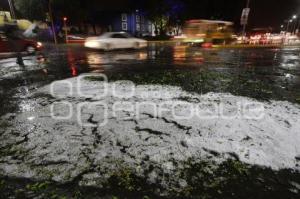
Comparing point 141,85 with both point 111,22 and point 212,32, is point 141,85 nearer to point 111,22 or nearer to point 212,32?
point 212,32

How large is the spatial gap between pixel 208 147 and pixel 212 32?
22.4 meters

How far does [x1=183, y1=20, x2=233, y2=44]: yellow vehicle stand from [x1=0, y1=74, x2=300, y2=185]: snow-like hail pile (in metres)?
19.0

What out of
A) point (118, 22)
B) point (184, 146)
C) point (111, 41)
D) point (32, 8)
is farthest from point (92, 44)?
point (118, 22)

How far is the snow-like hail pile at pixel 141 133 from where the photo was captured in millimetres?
3436

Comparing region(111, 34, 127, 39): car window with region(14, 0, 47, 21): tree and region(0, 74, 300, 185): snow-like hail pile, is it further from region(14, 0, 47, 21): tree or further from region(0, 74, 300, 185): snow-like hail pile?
region(14, 0, 47, 21): tree

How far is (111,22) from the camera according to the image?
1912 inches

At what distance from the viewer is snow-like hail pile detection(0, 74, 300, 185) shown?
3.44m

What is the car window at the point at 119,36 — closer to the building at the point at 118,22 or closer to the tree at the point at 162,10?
the tree at the point at 162,10

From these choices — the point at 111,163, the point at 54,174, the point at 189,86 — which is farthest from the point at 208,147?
the point at 189,86

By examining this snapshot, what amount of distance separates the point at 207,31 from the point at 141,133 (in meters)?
21.9

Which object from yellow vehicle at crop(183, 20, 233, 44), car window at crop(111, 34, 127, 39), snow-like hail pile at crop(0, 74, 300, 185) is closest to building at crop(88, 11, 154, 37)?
yellow vehicle at crop(183, 20, 233, 44)

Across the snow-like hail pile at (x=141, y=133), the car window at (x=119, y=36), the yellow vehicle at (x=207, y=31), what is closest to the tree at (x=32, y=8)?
the car window at (x=119, y=36)

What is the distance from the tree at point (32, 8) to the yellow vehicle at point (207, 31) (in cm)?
2263

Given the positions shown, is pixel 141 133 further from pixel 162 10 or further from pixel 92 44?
pixel 162 10
